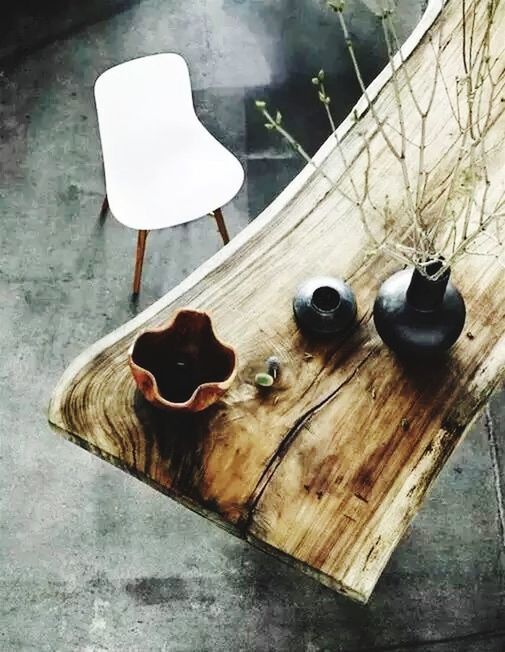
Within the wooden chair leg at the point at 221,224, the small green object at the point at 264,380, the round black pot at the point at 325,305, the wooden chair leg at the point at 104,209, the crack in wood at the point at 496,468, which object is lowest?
the crack in wood at the point at 496,468

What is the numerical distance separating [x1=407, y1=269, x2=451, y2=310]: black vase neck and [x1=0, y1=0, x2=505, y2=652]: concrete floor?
1.05 meters

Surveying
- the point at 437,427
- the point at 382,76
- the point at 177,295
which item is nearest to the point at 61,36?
the point at 382,76

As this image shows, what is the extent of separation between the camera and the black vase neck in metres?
1.69

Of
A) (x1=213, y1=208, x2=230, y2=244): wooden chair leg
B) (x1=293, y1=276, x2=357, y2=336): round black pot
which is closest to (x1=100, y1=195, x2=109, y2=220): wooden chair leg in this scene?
(x1=213, y1=208, x2=230, y2=244): wooden chair leg

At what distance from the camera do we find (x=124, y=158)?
8.23 ft

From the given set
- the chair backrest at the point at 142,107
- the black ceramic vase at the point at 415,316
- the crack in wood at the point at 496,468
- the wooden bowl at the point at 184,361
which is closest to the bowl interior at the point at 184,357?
the wooden bowl at the point at 184,361

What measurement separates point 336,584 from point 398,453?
273 millimetres

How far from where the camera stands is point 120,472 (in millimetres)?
2637

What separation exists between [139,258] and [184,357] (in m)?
0.97

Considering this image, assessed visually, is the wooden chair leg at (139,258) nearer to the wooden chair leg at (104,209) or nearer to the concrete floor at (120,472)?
the concrete floor at (120,472)

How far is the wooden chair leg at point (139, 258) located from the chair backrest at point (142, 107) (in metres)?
0.24

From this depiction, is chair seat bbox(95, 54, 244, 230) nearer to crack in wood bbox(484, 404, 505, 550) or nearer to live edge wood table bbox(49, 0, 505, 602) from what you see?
live edge wood table bbox(49, 0, 505, 602)

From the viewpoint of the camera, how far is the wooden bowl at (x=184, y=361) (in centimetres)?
171

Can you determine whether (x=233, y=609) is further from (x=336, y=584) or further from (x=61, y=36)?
(x=61, y=36)
